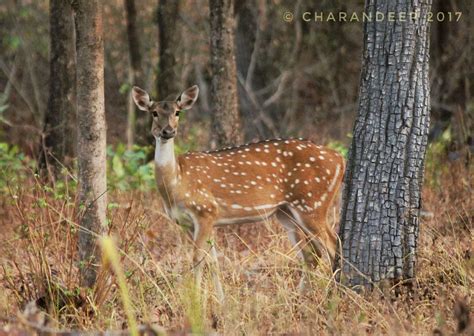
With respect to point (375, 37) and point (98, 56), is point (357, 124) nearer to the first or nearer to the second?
point (375, 37)

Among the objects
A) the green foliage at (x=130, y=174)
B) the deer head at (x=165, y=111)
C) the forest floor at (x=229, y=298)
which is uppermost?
the deer head at (x=165, y=111)

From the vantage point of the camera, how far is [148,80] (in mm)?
18859

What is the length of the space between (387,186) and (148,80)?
41.9 ft

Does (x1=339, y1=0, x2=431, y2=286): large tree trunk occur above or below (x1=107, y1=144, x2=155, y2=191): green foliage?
above

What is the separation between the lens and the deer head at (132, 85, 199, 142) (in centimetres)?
838

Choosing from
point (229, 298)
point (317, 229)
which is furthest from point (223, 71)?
point (229, 298)

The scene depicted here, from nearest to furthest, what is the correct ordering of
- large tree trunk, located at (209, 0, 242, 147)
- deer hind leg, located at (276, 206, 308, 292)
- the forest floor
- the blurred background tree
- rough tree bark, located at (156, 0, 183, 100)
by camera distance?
the forest floor < deer hind leg, located at (276, 206, 308, 292) < large tree trunk, located at (209, 0, 242, 147) < rough tree bark, located at (156, 0, 183, 100) < the blurred background tree

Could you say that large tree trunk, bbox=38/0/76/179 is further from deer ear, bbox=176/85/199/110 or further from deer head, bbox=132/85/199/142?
deer ear, bbox=176/85/199/110

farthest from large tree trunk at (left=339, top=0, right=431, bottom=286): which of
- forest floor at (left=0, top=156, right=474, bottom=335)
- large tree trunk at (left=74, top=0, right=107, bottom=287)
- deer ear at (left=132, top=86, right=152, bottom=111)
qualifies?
deer ear at (left=132, top=86, right=152, bottom=111)

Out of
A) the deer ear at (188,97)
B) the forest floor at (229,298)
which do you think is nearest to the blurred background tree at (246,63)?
the deer ear at (188,97)

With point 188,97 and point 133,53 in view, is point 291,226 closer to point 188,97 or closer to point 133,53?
point 188,97

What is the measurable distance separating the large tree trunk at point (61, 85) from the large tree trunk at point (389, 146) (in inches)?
210

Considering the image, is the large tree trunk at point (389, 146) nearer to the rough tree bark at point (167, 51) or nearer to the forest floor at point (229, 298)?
the forest floor at point (229, 298)

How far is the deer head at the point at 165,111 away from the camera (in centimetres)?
838
